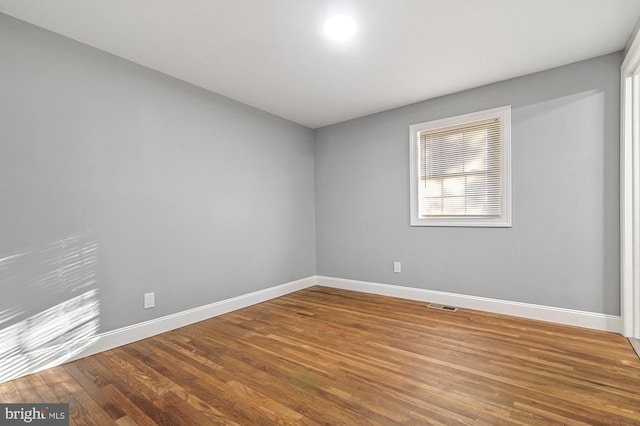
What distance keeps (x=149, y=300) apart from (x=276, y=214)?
1.86m

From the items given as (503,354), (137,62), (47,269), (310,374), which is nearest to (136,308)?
(47,269)

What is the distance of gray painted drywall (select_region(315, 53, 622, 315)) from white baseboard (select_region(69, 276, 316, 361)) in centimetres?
145

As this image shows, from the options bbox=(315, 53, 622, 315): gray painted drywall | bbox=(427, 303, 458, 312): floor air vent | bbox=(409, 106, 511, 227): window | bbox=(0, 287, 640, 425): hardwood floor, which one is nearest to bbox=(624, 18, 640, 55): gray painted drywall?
bbox=(315, 53, 622, 315): gray painted drywall

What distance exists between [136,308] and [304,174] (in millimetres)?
2805

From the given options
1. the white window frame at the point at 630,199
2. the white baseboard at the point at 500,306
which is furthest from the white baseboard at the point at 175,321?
the white window frame at the point at 630,199

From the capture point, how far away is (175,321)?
9.68 ft

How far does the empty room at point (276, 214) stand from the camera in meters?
1.91

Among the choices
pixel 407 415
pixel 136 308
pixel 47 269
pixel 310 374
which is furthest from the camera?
pixel 136 308

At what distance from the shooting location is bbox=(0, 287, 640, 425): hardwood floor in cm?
162

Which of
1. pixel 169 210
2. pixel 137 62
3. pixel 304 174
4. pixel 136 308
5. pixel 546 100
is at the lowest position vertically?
pixel 136 308

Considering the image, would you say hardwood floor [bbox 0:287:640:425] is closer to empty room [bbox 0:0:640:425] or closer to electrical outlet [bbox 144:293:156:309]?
empty room [bbox 0:0:640:425]

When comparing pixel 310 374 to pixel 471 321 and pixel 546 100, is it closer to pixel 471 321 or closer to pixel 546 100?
pixel 471 321

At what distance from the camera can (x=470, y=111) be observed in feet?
11.1

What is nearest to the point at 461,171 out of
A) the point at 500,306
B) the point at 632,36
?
the point at 500,306
